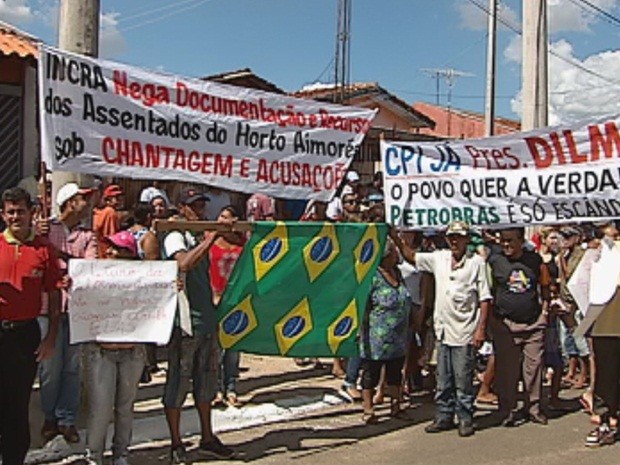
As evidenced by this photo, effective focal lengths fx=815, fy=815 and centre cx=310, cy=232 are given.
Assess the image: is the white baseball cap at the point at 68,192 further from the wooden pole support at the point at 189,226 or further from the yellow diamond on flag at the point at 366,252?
the yellow diamond on flag at the point at 366,252

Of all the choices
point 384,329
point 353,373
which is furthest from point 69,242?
point 353,373

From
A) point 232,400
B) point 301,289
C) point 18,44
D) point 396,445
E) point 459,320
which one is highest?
point 18,44

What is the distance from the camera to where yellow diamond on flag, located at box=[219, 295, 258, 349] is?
6129mm

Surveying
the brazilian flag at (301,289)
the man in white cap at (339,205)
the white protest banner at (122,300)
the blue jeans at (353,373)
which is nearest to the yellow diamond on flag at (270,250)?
the brazilian flag at (301,289)

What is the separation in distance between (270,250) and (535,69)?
333 inches

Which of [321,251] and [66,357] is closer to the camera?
[66,357]

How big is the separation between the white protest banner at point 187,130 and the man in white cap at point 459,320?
0.99 m

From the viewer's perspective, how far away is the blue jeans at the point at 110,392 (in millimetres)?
5242

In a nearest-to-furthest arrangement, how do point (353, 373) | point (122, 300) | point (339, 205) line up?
point (122, 300)
point (353, 373)
point (339, 205)

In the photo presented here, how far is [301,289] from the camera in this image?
21.3ft

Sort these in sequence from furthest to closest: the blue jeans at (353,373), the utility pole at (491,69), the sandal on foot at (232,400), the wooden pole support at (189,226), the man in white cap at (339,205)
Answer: the utility pole at (491,69) → the man in white cap at (339,205) → the blue jeans at (353,373) → the sandal on foot at (232,400) → the wooden pole support at (189,226)

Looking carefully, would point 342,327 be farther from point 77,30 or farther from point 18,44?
point 18,44

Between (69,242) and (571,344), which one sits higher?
(69,242)

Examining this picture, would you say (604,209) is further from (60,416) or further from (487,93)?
(487,93)
